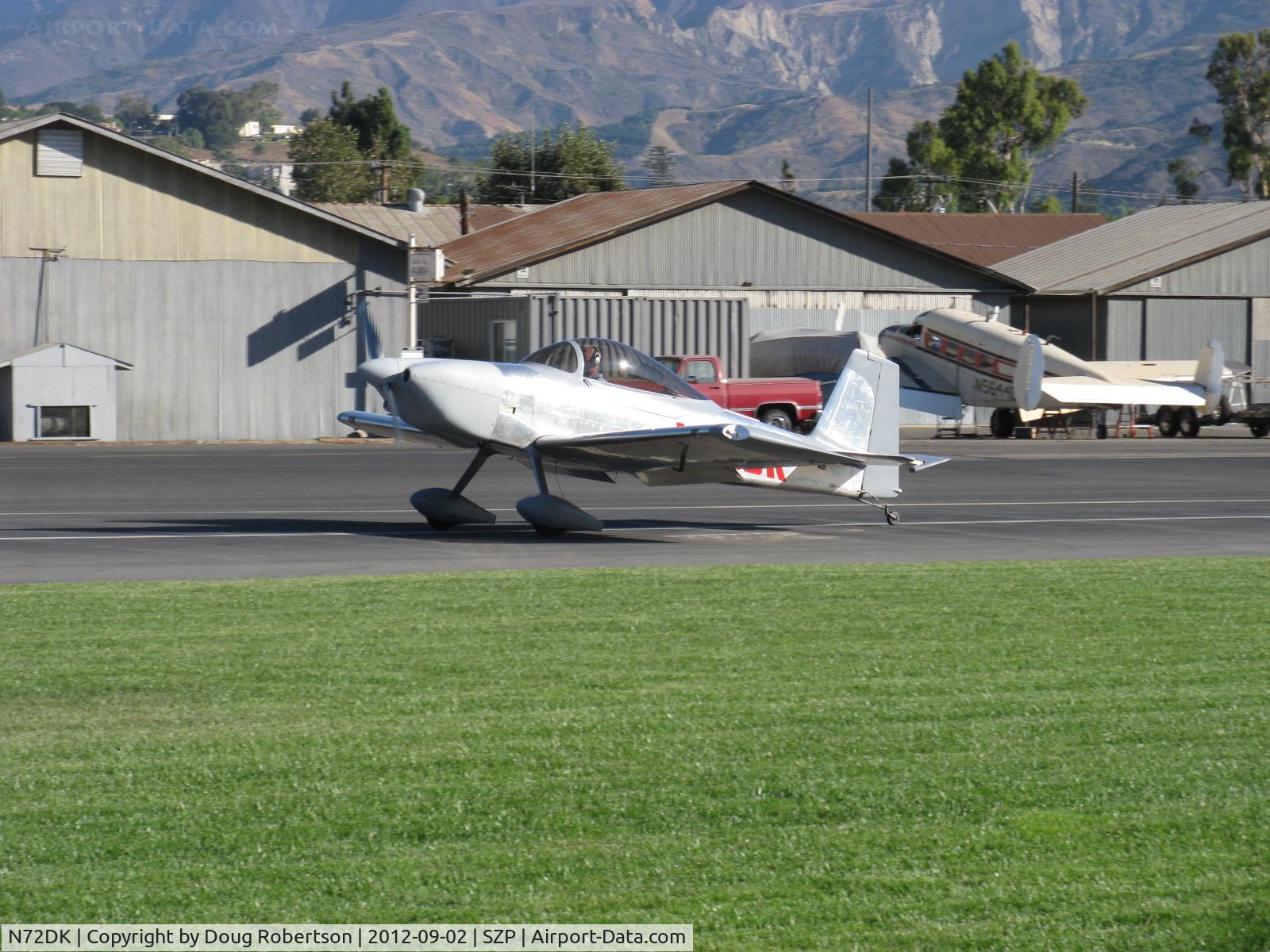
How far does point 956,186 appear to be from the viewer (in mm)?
113812

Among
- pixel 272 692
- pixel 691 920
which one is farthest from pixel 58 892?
pixel 272 692

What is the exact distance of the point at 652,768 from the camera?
704 centimetres

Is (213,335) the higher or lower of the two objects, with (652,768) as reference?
higher

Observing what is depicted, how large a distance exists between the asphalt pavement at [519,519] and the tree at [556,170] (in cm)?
6281

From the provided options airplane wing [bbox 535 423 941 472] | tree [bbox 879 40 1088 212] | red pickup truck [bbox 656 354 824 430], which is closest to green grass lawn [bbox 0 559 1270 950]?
airplane wing [bbox 535 423 941 472]

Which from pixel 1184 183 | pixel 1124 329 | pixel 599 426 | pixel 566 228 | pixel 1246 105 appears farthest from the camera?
pixel 1184 183

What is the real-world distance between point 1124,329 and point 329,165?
6144 cm

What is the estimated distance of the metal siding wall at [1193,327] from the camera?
52.8 m

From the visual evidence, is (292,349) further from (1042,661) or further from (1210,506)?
(1042,661)

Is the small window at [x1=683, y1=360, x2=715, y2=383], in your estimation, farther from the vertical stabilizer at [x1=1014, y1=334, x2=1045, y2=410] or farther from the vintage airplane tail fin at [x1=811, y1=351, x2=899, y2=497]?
the vintage airplane tail fin at [x1=811, y1=351, x2=899, y2=497]

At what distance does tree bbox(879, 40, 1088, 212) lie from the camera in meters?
112

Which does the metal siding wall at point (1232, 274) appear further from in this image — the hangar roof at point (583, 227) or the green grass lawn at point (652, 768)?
the green grass lawn at point (652, 768)

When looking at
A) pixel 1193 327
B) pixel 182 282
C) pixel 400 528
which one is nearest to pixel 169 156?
pixel 182 282

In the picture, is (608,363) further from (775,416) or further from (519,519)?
(775,416)
